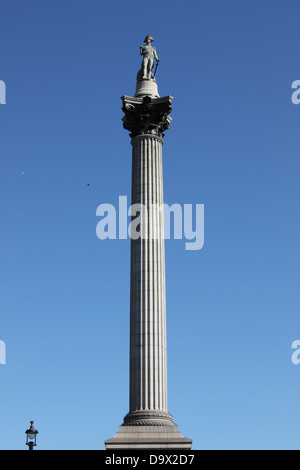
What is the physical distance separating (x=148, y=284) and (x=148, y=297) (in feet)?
2.79

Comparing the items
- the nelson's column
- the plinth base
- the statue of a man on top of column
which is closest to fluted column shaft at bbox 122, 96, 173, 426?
the nelson's column

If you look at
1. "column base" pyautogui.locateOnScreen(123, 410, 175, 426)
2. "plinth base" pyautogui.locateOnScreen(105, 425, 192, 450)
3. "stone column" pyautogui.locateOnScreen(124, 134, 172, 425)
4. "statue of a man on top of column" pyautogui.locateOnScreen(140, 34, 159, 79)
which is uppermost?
"statue of a man on top of column" pyautogui.locateOnScreen(140, 34, 159, 79)

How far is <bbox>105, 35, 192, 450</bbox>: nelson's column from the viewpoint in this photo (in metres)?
43.1

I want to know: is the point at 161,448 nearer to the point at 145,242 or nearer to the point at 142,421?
the point at 142,421

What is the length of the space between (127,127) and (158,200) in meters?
6.09

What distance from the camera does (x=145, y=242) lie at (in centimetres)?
4797

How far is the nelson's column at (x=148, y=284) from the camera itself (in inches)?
1697

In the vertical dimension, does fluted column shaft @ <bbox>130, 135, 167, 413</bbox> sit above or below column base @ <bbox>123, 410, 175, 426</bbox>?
above

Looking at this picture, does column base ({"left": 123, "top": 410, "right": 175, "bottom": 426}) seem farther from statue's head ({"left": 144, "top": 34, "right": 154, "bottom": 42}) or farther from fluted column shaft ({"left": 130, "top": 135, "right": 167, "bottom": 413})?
statue's head ({"left": 144, "top": 34, "right": 154, "bottom": 42})

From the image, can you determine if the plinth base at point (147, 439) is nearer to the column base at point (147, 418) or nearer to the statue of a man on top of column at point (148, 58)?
the column base at point (147, 418)

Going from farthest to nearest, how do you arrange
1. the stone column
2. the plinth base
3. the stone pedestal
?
1. the stone column
2. the stone pedestal
3. the plinth base

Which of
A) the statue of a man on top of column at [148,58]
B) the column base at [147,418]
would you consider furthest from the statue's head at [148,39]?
the column base at [147,418]
